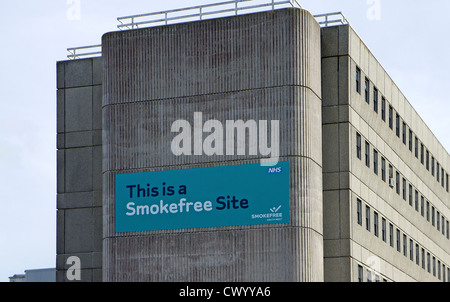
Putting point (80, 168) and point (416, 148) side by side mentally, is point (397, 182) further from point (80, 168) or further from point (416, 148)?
point (80, 168)

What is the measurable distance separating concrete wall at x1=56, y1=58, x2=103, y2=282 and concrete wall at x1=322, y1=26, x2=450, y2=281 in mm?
12290

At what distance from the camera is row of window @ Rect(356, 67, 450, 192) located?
57188 millimetres

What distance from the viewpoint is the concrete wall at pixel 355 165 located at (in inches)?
2048

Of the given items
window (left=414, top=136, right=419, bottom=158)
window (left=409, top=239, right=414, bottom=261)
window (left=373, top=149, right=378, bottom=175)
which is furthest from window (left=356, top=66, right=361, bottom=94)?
window (left=414, top=136, right=419, bottom=158)

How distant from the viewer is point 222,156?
50750mm

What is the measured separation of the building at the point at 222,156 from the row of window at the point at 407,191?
384 millimetres

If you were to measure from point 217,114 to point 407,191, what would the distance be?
66.5 ft

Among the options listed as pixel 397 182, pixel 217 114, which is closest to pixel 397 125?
pixel 397 182

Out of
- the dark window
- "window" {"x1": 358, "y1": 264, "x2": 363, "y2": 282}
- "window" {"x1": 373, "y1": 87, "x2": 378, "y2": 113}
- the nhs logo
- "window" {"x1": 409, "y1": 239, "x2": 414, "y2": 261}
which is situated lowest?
"window" {"x1": 358, "y1": 264, "x2": 363, "y2": 282}

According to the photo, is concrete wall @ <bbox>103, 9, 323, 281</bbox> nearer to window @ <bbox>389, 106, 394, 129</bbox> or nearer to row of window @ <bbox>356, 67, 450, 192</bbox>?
row of window @ <bbox>356, 67, 450, 192</bbox>

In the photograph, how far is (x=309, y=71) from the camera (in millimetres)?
50812
